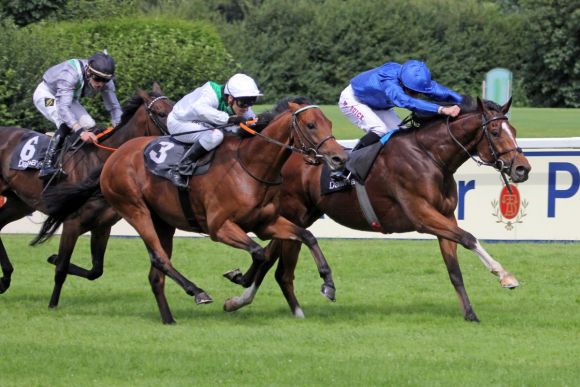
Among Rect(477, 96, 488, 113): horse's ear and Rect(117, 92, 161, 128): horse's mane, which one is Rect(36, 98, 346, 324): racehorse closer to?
Rect(117, 92, 161, 128): horse's mane

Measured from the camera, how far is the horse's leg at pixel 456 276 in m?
8.74

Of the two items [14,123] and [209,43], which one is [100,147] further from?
[209,43]

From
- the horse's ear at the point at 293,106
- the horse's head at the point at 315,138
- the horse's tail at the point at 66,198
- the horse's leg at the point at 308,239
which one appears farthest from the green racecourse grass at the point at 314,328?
the horse's ear at the point at 293,106

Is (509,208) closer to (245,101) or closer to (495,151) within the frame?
(495,151)

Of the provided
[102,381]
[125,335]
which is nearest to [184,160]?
[125,335]

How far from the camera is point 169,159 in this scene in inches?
349

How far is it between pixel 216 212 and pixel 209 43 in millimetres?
11796

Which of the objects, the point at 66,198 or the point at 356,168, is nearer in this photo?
the point at 356,168

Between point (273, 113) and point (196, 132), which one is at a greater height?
point (273, 113)

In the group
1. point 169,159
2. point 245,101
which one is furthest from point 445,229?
point 169,159

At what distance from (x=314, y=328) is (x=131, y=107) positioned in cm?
272

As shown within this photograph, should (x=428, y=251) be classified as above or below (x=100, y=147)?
below

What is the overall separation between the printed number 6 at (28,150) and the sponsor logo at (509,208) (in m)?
4.93

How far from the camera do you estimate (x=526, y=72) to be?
36625 mm
